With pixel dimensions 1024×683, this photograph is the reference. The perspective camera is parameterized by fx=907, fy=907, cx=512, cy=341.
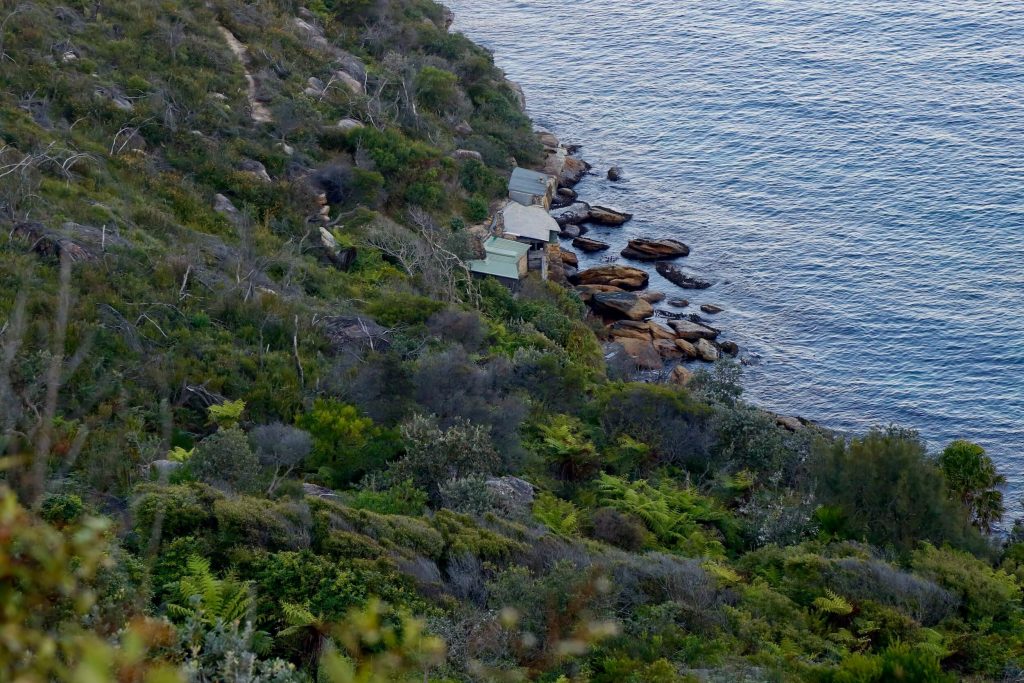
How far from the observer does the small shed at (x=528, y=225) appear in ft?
99.5

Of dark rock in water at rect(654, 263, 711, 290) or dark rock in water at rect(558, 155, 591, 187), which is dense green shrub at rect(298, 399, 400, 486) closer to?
dark rock in water at rect(654, 263, 711, 290)

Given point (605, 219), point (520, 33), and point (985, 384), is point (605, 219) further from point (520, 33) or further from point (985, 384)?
point (520, 33)

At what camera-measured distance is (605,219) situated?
36531 mm

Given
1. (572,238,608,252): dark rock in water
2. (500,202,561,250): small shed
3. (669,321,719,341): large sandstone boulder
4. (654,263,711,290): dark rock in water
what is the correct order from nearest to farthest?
(669,321,719,341): large sandstone boulder < (500,202,561,250): small shed < (654,263,711,290): dark rock in water < (572,238,608,252): dark rock in water

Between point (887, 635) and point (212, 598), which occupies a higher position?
point (212, 598)

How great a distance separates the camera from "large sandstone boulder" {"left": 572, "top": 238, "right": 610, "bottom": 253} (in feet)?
113

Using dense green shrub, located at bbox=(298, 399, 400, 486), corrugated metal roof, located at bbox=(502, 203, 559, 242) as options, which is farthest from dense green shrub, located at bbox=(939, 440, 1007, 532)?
corrugated metal roof, located at bbox=(502, 203, 559, 242)

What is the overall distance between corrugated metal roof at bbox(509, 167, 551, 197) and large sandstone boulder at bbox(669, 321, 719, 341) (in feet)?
24.2

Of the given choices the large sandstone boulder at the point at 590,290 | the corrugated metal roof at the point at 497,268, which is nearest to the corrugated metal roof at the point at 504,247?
the corrugated metal roof at the point at 497,268

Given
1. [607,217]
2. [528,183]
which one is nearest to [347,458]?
[528,183]

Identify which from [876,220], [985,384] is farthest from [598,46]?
[985,384]

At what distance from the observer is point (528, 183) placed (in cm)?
3347

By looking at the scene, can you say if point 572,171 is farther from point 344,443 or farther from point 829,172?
point 344,443

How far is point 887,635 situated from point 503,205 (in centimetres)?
2401
